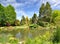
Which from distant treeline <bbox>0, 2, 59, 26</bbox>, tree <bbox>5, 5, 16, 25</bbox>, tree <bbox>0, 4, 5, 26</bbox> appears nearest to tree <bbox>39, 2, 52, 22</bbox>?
distant treeline <bbox>0, 2, 59, 26</bbox>

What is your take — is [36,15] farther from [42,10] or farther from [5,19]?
[5,19]

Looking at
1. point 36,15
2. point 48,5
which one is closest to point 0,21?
point 36,15

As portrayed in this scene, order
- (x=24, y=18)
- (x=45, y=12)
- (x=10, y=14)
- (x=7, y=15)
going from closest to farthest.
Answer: (x=24, y=18), (x=45, y=12), (x=7, y=15), (x=10, y=14)

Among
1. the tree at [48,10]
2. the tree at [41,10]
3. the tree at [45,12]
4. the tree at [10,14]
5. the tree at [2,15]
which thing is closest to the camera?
the tree at [2,15]

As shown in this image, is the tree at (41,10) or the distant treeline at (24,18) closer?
the distant treeline at (24,18)

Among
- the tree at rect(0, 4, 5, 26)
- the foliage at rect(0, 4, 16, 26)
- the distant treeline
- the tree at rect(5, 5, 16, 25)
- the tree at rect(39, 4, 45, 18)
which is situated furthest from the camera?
the tree at rect(39, 4, 45, 18)

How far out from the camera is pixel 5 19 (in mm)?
64500

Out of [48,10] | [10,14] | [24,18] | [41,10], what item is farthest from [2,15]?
[48,10]

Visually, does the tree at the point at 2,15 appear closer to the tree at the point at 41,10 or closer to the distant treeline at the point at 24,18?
the distant treeline at the point at 24,18

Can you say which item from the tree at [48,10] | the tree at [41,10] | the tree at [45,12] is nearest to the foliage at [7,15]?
the tree at [41,10]

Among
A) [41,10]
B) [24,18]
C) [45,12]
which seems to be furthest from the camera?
[45,12]

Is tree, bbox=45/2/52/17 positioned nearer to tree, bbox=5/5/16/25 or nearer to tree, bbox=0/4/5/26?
tree, bbox=5/5/16/25

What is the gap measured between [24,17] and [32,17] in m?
2.77

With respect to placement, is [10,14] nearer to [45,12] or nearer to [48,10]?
[45,12]
